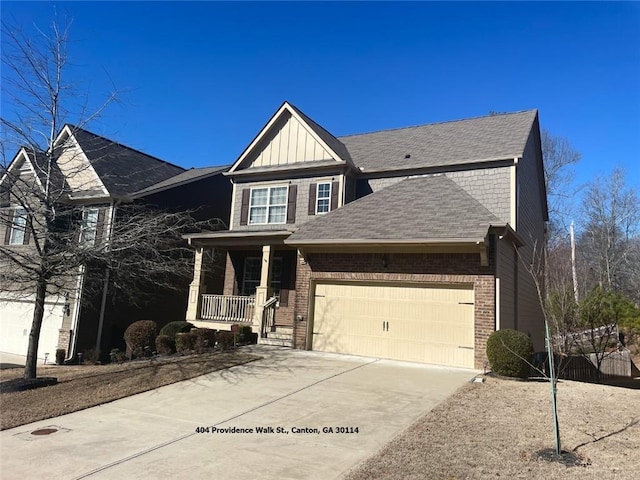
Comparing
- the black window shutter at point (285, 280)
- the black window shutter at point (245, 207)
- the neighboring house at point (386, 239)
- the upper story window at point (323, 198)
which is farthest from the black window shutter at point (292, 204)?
the black window shutter at point (245, 207)

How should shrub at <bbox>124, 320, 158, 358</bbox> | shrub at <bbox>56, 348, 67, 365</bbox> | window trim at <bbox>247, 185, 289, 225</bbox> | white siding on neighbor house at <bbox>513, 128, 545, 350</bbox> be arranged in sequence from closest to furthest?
1. shrub at <bbox>124, 320, 158, 358</bbox>
2. white siding on neighbor house at <bbox>513, 128, 545, 350</bbox>
3. shrub at <bbox>56, 348, 67, 365</bbox>
4. window trim at <bbox>247, 185, 289, 225</bbox>

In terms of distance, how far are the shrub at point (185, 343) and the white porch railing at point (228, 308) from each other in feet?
7.30

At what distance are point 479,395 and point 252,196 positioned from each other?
12529mm

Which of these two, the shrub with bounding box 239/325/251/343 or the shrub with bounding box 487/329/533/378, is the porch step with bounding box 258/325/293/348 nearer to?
the shrub with bounding box 239/325/251/343

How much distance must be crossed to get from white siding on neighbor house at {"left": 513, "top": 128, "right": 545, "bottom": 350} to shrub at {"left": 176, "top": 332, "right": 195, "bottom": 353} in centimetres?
998

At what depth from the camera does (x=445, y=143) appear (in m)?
17.2

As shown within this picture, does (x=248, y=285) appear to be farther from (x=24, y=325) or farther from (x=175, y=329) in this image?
(x=24, y=325)

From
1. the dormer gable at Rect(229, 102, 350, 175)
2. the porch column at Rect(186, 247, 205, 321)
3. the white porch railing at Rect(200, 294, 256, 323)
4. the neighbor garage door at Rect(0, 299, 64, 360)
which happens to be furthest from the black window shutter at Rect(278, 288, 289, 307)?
the neighbor garage door at Rect(0, 299, 64, 360)

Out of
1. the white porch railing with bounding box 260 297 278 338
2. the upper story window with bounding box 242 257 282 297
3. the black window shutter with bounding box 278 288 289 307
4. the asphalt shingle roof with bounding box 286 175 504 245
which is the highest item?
the asphalt shingle roof with bounding box 286 175 504 245

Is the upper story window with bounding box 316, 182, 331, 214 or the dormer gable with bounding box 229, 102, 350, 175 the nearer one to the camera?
the upper story window with bounding box 316, 182, 331, 214

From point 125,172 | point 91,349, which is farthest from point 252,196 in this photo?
point 91,349

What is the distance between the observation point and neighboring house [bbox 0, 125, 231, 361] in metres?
16.3

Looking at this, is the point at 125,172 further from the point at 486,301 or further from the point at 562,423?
the point at 562,423

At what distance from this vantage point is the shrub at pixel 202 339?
13.6 metres
